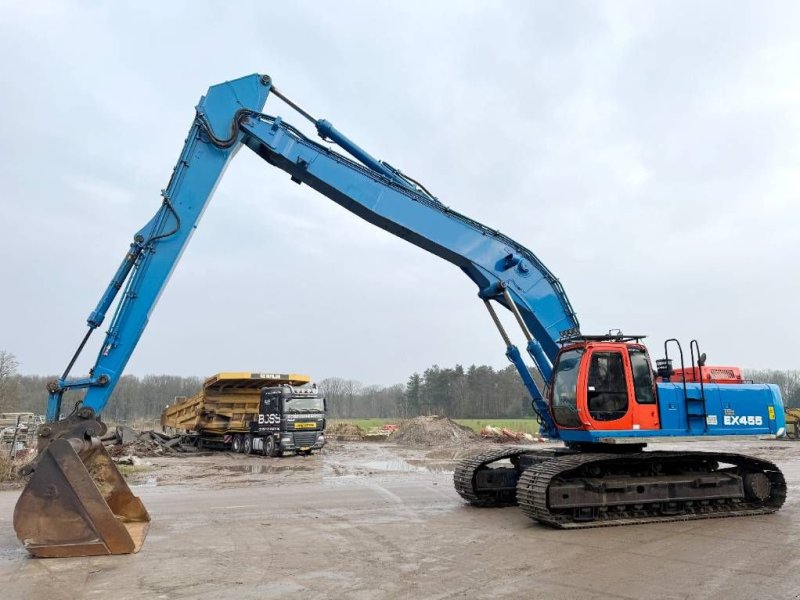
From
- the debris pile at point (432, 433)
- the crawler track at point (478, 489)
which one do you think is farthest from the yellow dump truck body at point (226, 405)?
the crawler track at point (478, 489)

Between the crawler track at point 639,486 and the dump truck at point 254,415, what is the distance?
14827 mm

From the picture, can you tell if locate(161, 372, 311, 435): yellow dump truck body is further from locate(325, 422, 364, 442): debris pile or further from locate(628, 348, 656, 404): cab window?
locate(628, 348, 656, 404): cab window

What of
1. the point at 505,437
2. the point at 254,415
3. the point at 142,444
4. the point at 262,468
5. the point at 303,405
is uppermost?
the point at 303,405

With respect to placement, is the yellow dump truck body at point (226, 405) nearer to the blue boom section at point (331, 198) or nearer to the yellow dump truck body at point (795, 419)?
the blue boom section at point (331, 198)

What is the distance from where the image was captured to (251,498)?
12547 mm

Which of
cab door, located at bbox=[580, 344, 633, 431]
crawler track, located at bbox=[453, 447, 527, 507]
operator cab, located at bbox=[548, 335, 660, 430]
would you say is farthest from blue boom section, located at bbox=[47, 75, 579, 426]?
crawler track, located at bbox=[453, 447, 527, 507]

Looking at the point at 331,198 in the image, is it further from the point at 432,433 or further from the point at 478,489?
the point at 432,433

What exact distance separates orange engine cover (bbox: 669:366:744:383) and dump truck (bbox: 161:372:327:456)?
15.3m

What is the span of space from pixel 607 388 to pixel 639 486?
155 centimetres

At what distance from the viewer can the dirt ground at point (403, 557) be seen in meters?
5.95

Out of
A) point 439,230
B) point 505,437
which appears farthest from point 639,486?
point 505,437

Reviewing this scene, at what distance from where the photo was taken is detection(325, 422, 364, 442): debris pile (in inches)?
1422

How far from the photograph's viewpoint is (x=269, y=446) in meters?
23.3

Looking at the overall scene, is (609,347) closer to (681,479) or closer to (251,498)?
(681,479)
